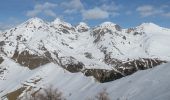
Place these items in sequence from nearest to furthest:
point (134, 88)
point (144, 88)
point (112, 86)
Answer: point (144, 88), point (134, 88), point (112, 86)

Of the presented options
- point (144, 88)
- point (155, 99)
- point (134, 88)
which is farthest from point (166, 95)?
point (134, 88)

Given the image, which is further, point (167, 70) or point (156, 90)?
point (167, 70)

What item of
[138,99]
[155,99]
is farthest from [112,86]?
[155,99]

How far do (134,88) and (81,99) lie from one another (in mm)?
44708

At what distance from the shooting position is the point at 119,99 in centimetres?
13788

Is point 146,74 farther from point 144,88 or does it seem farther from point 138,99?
point 138,99

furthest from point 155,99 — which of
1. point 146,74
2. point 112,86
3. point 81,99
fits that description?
point 81,99

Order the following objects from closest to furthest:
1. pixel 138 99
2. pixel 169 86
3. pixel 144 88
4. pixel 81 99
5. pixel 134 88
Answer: pixel 169 86 < pixel 138 99 < pixel 144 88 < pixel 134 88 < pixel 81 99

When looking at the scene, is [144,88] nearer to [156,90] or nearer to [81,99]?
[156,90]

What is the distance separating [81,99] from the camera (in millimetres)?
180250

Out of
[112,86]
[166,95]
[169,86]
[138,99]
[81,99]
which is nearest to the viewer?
[166,95]

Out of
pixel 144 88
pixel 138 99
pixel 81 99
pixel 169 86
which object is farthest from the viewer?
pixel 81 99

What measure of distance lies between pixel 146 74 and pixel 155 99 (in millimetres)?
40187

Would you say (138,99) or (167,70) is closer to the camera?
(138,99)
